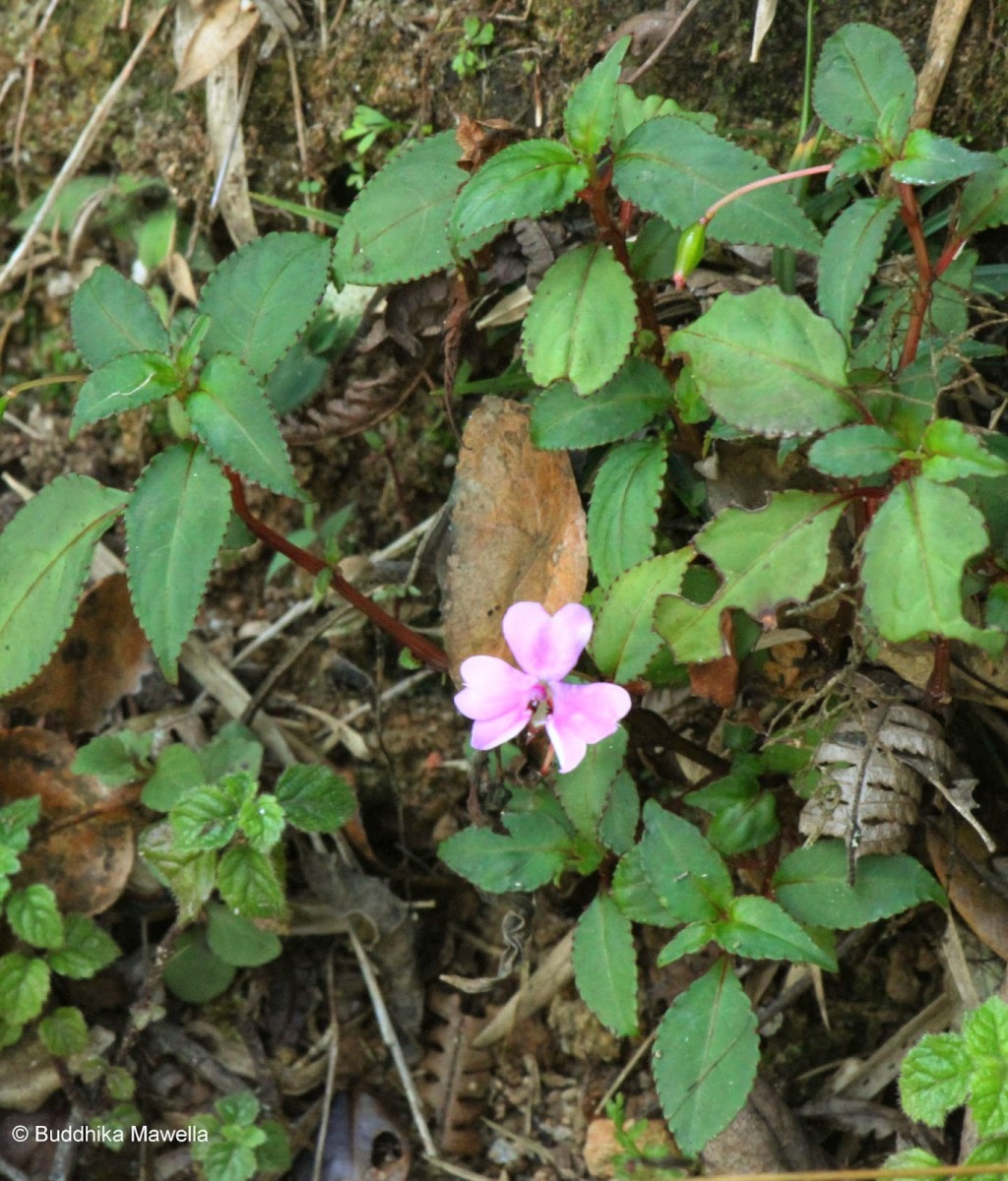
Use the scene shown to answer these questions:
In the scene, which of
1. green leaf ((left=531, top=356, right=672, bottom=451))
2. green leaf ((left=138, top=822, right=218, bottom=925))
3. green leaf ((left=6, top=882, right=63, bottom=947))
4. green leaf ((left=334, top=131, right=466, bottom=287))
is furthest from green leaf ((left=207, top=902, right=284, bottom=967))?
green leaf ((left=334, top=131, right=466, bottom=287))

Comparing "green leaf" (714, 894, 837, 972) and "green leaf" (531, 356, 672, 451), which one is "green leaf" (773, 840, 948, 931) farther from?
"green leaf" (531, 356, 672, 451)

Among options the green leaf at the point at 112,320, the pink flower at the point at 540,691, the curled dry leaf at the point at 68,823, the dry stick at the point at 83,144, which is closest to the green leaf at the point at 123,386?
the green leaf at the point at 112,320

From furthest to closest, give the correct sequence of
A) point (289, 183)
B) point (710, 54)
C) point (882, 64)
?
1. point (289, 183)
2. point (710, 54)
3. point (882, 64)

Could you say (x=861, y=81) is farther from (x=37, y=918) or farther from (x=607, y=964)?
(x=37, y=918)

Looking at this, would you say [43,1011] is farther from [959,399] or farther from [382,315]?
[959,399]

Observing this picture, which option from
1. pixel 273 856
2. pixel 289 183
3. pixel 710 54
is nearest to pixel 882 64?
pixel 710 54
